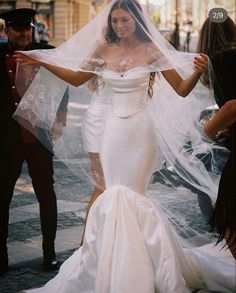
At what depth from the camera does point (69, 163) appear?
455 cm

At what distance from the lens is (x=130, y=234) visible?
389cm

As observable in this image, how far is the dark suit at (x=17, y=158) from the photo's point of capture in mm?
4625

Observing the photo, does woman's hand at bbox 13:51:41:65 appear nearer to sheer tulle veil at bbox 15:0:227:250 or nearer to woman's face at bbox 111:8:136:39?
sheer tulle veil at bbox 15:0:227:250

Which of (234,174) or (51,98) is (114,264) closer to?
(234,174)

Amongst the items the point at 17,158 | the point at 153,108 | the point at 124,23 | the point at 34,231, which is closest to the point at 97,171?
the point at 153,108

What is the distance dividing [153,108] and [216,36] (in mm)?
587

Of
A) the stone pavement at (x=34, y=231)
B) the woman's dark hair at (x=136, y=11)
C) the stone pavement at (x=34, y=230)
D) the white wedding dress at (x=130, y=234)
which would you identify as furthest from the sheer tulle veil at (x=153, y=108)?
the stone pavement at (x=34, y=231)

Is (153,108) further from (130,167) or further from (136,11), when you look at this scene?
(136,11)

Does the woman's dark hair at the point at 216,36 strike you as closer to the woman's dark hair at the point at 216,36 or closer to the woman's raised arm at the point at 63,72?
the woman's dark hair at the point at 216,36

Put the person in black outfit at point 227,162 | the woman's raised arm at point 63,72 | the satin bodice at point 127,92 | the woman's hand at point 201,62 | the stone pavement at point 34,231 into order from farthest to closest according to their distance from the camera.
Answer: the stone pavement at point 34,231 < the woman's raised arm at point 63,72 < the satin bodice at point 127,92 < the woman's hand at point 201,62 < the person in black outfit at point 227,162

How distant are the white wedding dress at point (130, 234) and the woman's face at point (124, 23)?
9.8 inches

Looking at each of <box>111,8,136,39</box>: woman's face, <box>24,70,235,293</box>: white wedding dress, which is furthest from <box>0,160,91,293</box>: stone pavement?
<box>111,8,136,39</box>: woman's face

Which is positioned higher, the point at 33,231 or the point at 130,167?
the point at 130,167

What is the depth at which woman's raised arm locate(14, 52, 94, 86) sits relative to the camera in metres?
4.28
